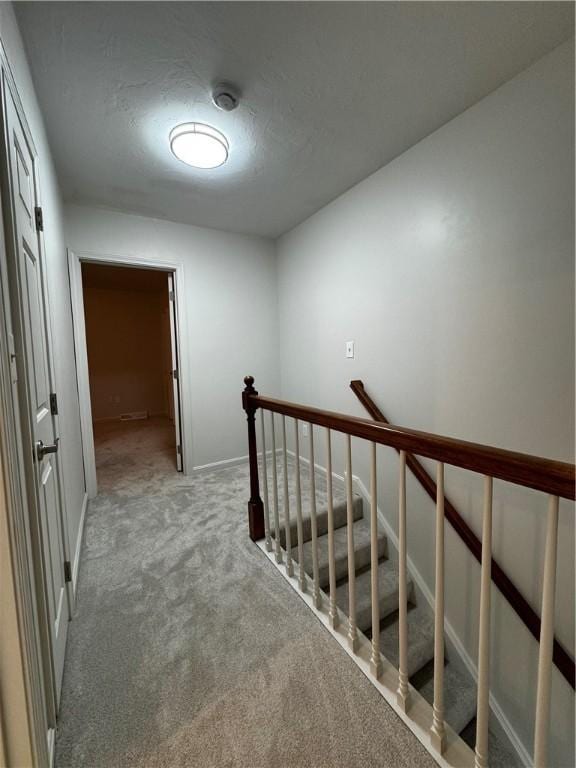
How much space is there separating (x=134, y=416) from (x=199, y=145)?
5294 mm

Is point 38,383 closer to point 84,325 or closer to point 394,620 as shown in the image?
point 84,325

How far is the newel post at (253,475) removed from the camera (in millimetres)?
1858

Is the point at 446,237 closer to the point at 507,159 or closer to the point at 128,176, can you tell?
the point at 507,159

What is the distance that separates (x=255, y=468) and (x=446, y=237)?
1784 mm

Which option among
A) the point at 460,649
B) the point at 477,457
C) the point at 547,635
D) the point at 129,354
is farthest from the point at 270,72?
the point at 129,354

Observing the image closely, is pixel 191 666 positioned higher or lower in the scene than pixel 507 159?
lower

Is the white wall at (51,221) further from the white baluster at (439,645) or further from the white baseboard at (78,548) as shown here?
the white baluster at (439,645)

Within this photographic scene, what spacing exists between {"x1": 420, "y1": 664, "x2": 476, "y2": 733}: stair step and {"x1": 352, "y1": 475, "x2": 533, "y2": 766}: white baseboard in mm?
71

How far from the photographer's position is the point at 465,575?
1.81 m

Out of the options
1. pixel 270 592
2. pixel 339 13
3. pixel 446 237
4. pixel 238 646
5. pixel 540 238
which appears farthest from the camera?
pixel 446 237

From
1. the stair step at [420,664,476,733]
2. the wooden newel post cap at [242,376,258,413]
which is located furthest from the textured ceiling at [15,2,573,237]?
the stair step at [420,664,476,733]

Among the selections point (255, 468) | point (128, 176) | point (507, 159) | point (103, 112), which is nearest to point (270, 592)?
point (255, 468)

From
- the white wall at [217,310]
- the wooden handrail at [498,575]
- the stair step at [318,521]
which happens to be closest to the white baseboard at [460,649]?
the stair step at [318,521]

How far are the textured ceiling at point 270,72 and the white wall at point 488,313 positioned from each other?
0.22 meters
